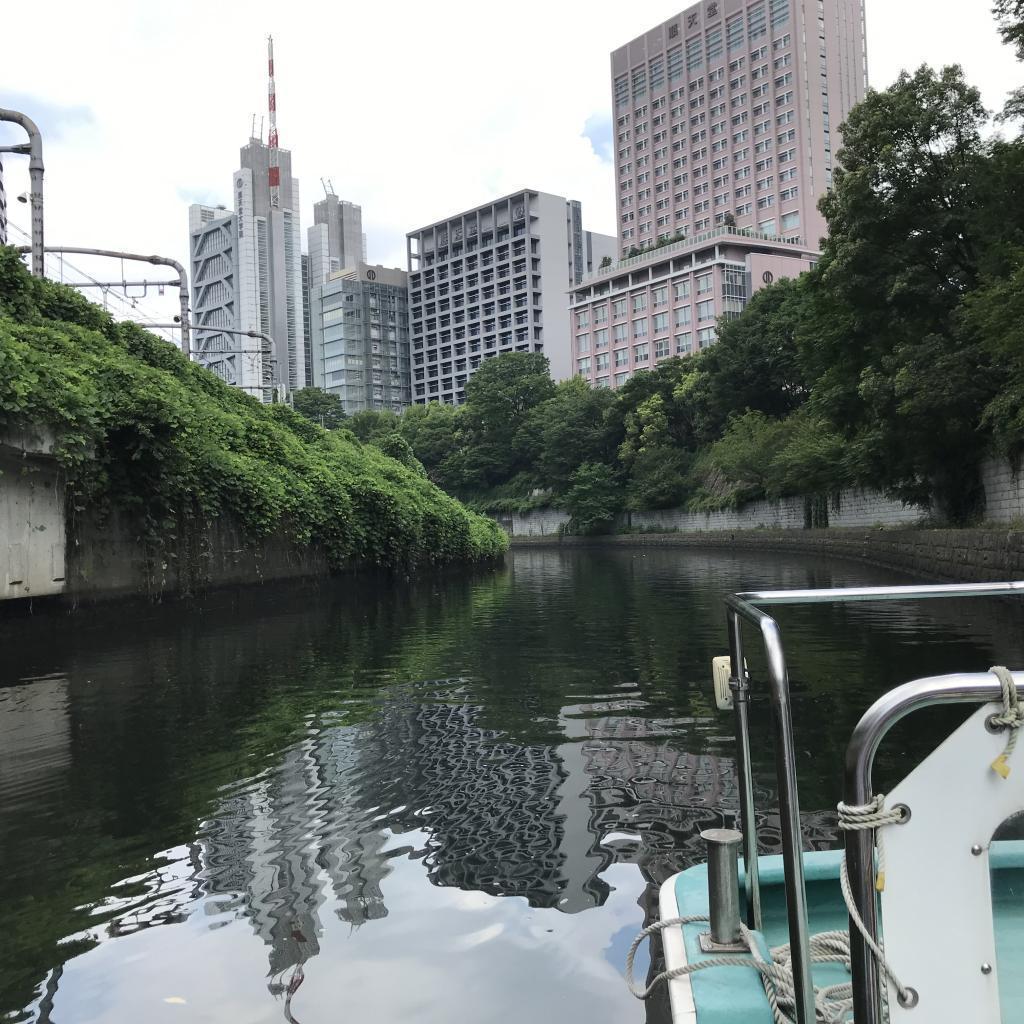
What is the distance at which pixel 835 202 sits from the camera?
23.0 m

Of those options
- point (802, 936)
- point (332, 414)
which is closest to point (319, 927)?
point (802, 936)

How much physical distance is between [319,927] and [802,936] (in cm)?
206

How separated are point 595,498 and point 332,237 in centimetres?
9899

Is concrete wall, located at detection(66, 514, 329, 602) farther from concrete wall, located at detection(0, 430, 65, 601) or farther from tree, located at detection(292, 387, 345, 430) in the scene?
tree, located at detection(292, 387, 345, 430)

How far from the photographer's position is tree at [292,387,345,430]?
82.0m

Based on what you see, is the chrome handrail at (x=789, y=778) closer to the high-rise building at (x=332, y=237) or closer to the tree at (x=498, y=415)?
the tree at (x=498, y=415)

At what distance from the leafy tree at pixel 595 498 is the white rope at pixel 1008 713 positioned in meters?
56.0

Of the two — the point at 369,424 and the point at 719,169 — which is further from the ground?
the point at 719,169

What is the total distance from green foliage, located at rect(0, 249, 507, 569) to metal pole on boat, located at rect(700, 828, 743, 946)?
34.8 feet

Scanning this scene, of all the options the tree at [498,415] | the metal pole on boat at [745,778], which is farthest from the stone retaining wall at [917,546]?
Answer: the tree at [498,415]

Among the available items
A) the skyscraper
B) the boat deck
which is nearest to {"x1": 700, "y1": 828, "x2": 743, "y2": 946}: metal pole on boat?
the boat deck

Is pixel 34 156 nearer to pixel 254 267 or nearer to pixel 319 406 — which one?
pixel 319 406

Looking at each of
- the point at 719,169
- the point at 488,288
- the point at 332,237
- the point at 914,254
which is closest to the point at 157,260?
the point at 914,254

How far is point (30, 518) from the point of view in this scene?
12070mm
